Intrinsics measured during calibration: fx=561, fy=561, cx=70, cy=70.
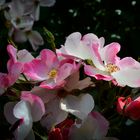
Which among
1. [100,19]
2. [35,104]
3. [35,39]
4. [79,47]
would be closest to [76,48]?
[79,47]

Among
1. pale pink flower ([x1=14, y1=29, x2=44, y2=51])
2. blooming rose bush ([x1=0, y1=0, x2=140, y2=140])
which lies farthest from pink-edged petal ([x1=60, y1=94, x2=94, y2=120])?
pale pink flower ([x1=14, y1=29, x2=44, y2=51])

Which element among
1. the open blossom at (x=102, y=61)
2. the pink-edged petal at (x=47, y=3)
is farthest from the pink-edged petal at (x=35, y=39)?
the open blossom at (x=102, y=61)

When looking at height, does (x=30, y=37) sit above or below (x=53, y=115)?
below

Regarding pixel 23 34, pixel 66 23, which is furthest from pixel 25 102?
pixel 66 23

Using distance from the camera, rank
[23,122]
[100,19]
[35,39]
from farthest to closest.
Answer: [100,19], [35,39], [23,122]

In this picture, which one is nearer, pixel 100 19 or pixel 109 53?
pixel 109 53

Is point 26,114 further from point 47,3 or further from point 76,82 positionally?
point 47,3

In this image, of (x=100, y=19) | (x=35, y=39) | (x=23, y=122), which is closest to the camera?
(x=23, y=122)

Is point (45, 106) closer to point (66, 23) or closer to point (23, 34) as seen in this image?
point (23, 34)
